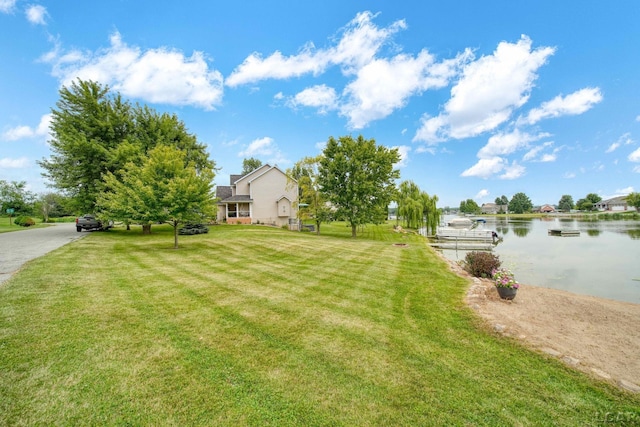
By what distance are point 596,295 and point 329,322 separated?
37.2ft

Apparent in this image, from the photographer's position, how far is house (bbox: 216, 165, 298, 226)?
1361 inches

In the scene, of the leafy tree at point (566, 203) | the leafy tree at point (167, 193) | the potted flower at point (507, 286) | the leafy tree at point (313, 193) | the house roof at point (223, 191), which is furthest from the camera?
the leafy tree at point (566, 203)

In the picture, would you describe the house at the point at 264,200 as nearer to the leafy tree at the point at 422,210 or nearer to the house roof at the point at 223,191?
the house roof at the point at 223,191

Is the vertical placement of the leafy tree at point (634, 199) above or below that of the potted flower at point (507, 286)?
above

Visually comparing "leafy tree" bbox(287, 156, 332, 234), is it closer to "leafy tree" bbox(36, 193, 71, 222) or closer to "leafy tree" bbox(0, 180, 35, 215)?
"leafy tree" bbox(0, 180, 35, 215)

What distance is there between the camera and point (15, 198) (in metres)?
37.6

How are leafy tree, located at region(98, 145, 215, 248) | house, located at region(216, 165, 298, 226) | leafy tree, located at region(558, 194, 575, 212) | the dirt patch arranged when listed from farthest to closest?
leafy tree, located at region(558, 194, 575, 212) < house, located at region(216, 165, 298, 226) < leafy tree, located at region(98, 145, 215, 248) < the dirt patch

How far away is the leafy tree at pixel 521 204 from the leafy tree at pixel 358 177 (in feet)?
415

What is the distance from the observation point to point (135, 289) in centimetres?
703

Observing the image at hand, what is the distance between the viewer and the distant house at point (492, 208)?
461 feet

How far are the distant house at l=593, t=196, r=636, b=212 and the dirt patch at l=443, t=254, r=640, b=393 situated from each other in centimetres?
11987

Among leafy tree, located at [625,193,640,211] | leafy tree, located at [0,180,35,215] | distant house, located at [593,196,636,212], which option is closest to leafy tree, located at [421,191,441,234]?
leafy tree, located at [0,180,35,215]

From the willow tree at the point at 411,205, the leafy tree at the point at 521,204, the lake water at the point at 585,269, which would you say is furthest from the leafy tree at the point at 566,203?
the lake water at the point at 585,269

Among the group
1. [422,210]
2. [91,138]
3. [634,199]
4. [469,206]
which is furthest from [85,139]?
[469,206]
